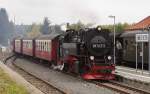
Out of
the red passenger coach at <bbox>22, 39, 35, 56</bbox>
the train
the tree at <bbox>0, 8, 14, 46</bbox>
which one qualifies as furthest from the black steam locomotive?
the tree at <bbox>0, 8, 14, 46</bbox>

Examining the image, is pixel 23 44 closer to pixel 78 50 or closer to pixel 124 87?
pixel 78 50

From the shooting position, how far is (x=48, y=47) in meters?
35.6

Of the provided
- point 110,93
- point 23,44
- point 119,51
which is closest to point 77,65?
point 110,93

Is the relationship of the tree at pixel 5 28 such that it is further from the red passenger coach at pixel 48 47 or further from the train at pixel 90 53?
the train at pixel 90 53

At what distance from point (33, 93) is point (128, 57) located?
689 inches

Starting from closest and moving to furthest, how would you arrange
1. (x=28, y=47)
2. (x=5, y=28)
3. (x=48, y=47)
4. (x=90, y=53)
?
(x=90, y=53) < (x=48, y=47) < (x=28, y=47) < (x=5, y=28)

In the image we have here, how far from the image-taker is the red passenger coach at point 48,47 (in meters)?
33.4

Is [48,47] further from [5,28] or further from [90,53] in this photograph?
[5,28]

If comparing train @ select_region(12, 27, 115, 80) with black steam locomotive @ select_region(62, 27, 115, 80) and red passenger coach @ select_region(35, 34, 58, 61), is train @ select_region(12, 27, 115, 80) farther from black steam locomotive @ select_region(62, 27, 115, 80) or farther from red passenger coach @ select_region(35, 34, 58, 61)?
red passenger coach @ select_region(35, 34, 58, 61)

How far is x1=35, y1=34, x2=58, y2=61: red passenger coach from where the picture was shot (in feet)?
109

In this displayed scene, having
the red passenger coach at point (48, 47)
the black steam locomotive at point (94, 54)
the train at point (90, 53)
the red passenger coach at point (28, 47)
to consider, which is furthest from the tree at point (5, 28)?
the black steam locomotive at point (94, 54)

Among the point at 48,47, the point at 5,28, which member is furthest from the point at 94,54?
the point at 5,28

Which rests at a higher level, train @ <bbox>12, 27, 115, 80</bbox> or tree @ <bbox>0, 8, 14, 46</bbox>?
tree @ <bbox>0, 8, 14, 46</bbox>

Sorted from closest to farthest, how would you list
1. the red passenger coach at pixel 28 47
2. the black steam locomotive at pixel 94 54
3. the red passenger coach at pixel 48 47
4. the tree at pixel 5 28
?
the black steam locomotive at pixel 94 54
the red passenger coach at pixel 48 47
the red passenger coach at pixel 28 47
the tree at pixel 5 28
